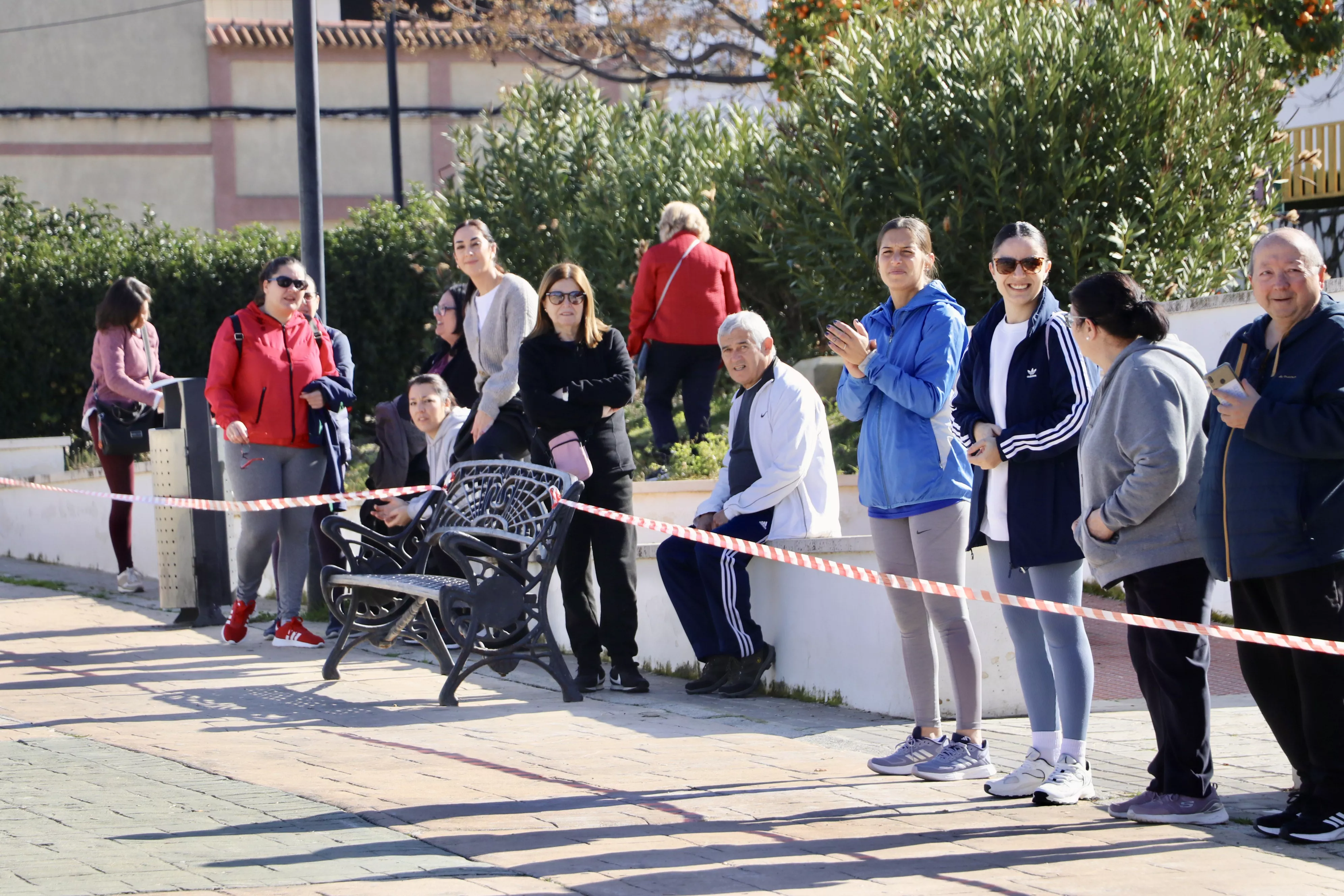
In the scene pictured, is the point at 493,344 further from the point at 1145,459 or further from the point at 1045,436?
the point at 1145,459

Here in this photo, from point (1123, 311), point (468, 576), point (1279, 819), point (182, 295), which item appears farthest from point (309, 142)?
point (182, 295)

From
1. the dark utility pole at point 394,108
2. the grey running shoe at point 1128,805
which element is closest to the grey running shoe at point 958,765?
the grey running shoe at point 1128,805

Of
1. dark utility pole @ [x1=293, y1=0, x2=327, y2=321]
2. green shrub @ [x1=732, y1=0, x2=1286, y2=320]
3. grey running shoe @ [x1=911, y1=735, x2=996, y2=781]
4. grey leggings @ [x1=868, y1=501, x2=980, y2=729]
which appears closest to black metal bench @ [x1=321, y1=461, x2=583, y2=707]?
grey leggings @ [x1=868, y1=501, x2=980, y2=729]

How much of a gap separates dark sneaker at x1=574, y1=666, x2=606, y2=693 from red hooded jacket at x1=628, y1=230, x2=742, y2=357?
379cm

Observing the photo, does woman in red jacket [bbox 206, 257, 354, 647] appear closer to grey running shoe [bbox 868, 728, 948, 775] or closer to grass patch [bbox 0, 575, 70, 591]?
grass patch [bbox 0, 575, 70, 591]

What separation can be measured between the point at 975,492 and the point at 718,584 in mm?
2000

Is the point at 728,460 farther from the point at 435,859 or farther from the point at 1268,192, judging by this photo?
the point at 1268,192

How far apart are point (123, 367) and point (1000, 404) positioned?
679 cm

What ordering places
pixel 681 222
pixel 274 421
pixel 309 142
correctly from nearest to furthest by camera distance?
pixel 274 421
pixel 309 142
pixel 681 222

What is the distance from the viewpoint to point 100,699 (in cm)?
769

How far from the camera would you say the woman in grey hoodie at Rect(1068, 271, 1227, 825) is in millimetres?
5164

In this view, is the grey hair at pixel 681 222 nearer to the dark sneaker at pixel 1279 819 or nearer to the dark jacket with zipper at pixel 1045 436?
the dark jacket with zipper at pixel 1045 436

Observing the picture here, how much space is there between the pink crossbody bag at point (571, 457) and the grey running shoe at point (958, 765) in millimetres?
2324

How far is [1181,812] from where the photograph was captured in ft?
17.1
